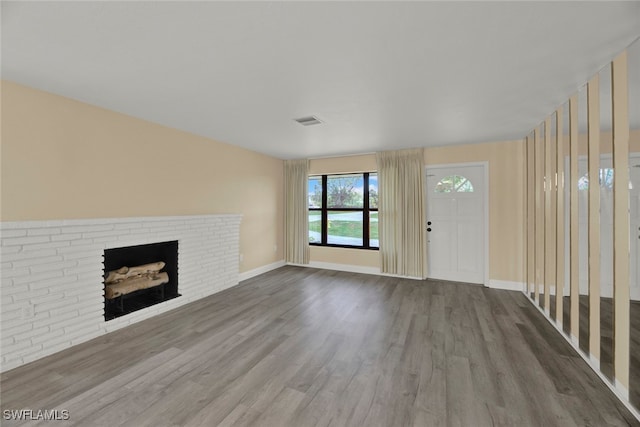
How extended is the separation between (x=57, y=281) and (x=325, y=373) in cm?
259

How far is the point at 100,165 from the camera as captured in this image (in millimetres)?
2785

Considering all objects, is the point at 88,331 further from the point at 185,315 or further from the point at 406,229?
the point at 406,229

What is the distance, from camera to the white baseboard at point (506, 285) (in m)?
4.04

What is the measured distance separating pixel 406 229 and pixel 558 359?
2.71m

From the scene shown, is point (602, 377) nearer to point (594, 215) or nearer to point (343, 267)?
point (594, 215)

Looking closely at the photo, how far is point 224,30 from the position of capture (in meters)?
1.57

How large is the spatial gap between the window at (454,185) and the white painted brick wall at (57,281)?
170 inches

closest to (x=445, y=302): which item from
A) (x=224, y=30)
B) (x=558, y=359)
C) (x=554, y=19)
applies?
(x=558, y=359)

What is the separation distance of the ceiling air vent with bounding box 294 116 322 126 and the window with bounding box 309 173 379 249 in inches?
90.1

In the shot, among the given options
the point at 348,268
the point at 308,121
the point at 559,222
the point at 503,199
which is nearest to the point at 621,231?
the point at 559,222

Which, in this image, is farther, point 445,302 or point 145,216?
point 445,302

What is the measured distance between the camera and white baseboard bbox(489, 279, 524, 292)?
4.04 metres

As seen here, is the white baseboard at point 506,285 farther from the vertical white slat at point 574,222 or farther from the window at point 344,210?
the window at point 344,210

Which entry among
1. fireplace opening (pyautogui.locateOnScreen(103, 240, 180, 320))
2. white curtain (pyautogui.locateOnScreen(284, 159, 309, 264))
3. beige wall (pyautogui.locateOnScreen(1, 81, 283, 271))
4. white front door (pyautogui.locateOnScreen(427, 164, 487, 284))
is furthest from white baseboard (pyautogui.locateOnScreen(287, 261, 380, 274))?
fireplace opening (pyautogui.locateOnScreen(103, 240, 180, 320))
